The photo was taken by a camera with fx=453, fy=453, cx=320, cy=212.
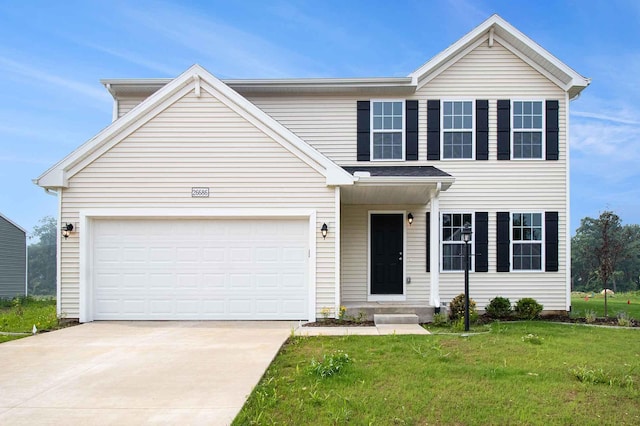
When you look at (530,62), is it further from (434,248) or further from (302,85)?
(302,85)

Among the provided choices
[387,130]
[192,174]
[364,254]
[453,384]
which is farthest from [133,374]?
[387,130]

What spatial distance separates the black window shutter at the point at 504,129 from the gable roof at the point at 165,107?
4.99 m

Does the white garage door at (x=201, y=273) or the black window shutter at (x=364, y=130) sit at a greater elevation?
the black window shutter at (x=364, y=130)

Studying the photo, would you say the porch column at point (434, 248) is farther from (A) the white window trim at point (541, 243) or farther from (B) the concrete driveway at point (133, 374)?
(B) the concrete driveway at point (133, 374)

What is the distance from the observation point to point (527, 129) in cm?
1212

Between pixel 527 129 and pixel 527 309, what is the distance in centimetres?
477

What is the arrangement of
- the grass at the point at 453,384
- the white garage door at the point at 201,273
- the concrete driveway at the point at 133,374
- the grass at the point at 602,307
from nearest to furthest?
the grass at the point at 453,384
the concrete driveway at the point at 133,374
the white garage door at the point at 201,273
the grass at the point at 602,307

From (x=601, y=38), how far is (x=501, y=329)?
14.9m

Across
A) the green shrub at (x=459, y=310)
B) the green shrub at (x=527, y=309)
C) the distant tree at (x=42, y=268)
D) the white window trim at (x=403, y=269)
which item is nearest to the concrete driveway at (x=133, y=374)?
the white window trim at (x=403, y=269)

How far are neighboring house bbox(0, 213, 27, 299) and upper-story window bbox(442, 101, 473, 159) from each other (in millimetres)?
19435

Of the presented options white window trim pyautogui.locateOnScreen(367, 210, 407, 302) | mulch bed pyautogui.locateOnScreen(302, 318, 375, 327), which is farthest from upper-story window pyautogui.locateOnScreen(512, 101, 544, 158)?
mulch bed pyautogui.locateOnScreen(302, 318, 375, 327)

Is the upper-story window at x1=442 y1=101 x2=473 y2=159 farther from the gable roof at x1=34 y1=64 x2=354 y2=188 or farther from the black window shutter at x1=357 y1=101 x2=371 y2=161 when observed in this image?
the gable roof at x1=34 y1=64 x2=354 y2=188

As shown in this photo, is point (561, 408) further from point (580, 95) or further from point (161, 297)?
point (580, 95)

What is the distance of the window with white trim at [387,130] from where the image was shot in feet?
39.7
